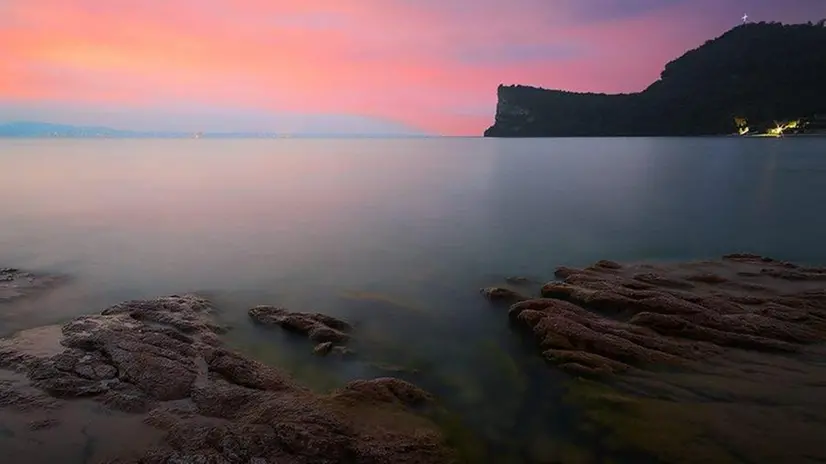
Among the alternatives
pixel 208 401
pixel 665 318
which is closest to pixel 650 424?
pixel 665 318

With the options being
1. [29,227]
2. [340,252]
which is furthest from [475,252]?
[29,227]

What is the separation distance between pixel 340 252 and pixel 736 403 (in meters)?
16.8

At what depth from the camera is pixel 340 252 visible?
73.5 feet

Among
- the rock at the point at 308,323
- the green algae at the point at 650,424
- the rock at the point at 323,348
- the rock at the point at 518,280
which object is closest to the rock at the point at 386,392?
the rock at the point at 323,348

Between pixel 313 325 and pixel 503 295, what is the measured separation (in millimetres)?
6248

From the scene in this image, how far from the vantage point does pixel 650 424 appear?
8422 mm

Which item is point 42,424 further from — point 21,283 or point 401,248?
point 401,248

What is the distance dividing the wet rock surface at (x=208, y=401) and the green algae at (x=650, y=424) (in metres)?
3.01

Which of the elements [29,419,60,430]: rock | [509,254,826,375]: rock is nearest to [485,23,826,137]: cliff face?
[509,254,826,375]: rock

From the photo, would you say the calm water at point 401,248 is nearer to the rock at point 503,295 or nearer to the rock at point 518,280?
the rock at point 518,280

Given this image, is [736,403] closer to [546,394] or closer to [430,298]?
[546,394]

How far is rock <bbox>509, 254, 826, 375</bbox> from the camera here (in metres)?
10.6

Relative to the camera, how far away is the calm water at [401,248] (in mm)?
10898

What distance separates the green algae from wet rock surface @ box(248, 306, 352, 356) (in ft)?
18.5
